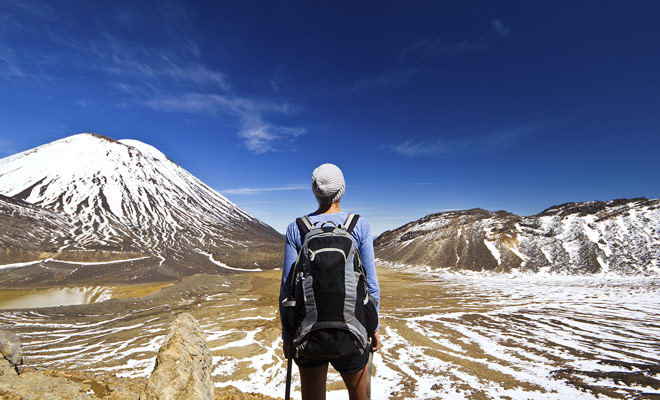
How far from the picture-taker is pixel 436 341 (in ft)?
42.9

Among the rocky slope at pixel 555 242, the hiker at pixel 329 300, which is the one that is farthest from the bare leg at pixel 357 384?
the rocky slope at pixel 555 242

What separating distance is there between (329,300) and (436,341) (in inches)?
528

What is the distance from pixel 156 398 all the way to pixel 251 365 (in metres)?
7.39

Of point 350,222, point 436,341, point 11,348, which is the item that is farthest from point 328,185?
point 436,341

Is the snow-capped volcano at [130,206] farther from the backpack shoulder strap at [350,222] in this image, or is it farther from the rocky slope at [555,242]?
the backpack shoulder strap at [350,222]

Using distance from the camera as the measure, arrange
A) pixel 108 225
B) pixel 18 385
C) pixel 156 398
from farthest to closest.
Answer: pixel 108 225, pixel 18 385, pixel 156 398

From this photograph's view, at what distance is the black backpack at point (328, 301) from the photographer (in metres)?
1.87

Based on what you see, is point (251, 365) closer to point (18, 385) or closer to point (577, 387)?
point (18, 385)

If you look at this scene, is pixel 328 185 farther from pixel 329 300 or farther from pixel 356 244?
pixel 329 300

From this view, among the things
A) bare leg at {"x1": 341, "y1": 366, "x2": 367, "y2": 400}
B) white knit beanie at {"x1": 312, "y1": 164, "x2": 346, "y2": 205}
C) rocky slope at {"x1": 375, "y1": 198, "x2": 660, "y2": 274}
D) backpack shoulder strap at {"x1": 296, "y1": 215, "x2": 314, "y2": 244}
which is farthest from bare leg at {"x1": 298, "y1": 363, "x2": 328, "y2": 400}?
rocky slope at {"x1": 375, "y1": 198, "x2": 660, "y2": 274}

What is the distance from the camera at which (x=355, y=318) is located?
195 centimetres

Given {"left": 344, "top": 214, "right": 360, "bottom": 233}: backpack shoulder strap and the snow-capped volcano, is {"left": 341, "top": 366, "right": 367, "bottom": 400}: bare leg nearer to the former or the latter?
{"left": 344, "top": 214, "right": 360, "bottom": 233}: backpack shoulder strap

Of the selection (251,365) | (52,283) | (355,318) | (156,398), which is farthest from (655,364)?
(52,283)

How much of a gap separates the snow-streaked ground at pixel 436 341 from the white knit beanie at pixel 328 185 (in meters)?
7.30
